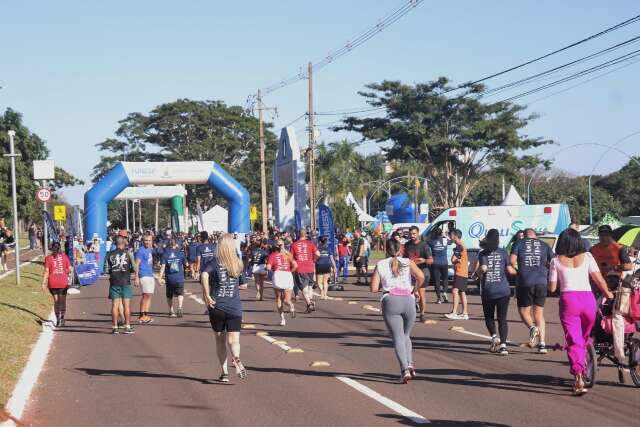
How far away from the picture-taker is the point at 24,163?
54.4 metres

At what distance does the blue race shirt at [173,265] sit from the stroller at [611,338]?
419 inches

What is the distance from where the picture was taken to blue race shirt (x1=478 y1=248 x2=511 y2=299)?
12805 mm

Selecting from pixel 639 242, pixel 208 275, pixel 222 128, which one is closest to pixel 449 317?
pixel 639 242

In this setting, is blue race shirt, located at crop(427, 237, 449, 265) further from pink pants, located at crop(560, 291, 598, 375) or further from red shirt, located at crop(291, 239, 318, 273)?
pink pants, located at crop(560, 291, 598, 375)

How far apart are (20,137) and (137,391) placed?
48243mm

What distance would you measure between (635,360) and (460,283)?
7982 millimetres

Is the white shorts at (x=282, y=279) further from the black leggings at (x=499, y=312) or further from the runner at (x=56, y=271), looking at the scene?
the black leggings at (x=499, y=312)

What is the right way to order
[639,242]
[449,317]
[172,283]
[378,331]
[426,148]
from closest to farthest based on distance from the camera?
[378,331], [449,317], [172,283], [639,242], [426,148]

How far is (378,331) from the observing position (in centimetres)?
1605

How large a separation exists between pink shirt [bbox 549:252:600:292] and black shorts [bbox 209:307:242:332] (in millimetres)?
3583

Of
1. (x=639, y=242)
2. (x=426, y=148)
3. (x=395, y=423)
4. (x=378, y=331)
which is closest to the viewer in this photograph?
(x=395, y=423)

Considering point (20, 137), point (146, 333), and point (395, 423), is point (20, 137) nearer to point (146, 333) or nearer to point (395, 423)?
point (146, 333)

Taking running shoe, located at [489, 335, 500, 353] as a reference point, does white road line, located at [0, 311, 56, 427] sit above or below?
below

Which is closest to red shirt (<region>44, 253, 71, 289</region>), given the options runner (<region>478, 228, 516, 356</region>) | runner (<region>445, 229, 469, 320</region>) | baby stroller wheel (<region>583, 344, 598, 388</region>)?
runner (<region>445, 229, 469, 320</region>)
